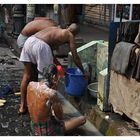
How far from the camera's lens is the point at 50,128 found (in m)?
5.37

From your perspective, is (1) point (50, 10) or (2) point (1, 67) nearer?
(2) point (1, 67)

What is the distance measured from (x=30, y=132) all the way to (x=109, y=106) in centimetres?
143

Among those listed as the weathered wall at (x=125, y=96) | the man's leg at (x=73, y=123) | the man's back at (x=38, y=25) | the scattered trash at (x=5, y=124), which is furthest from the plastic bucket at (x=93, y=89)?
the scattered trash at (x=5, y=124)

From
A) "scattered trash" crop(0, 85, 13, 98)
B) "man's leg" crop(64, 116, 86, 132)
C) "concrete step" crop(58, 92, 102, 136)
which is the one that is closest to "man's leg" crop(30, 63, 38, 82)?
"concrete step" crop(58, 92, 102, 136)

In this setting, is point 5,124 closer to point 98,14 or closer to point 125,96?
point 125,96

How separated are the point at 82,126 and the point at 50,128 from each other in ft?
4.23

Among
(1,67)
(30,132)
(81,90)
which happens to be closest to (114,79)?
(81,90)

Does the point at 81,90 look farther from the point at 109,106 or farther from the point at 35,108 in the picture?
the point at 35,108

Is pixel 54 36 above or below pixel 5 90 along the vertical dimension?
above

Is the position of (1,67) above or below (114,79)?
below

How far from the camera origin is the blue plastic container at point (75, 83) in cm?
711

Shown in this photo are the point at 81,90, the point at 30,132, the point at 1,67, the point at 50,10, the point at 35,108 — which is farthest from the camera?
the point at 50,10

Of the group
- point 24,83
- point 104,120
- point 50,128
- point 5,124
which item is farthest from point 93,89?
point 50,128

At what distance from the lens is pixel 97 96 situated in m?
7.00
